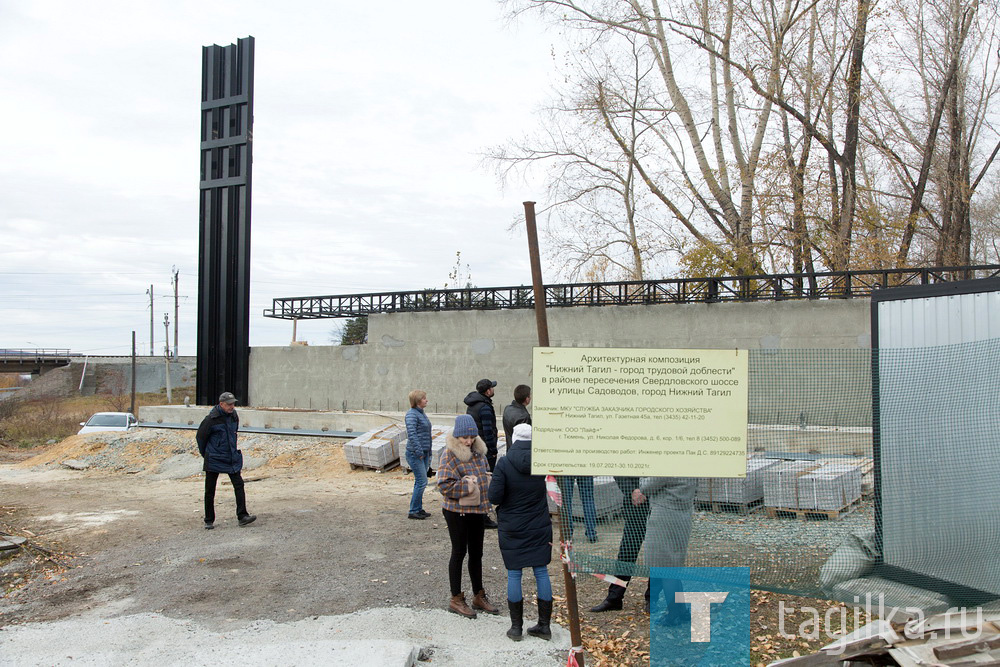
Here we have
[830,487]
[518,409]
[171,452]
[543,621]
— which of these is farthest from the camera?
[171,452]

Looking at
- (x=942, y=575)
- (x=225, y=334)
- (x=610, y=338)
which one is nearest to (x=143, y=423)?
(x=225, y=334)

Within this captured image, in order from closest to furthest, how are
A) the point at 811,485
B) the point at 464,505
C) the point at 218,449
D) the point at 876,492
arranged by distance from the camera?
the point at 464,505 → the point at 876,492 → the point at 811,485 → the point at 218,449

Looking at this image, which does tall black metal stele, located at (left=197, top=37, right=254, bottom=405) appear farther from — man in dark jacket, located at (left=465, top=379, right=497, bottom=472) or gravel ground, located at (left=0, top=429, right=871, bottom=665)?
man in dark jacket, located at (left=465, top=379, right=497, bottom=472)

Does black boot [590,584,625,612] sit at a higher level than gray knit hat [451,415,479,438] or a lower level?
lower

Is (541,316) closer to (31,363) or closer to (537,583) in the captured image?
(537,583)

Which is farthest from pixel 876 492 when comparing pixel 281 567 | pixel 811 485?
pixel 281 567

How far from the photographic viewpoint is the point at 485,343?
20078 mm

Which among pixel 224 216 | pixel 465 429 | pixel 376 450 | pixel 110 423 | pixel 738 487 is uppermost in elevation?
pixel 224 216

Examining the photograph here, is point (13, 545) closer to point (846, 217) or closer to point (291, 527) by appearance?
point (291, 527)

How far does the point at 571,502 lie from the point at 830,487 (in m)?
3.07

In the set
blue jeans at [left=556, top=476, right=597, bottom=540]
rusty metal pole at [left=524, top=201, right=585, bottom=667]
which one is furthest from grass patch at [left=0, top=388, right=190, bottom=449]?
rusty metal pole at [left=524, top=201, right=585, bottom=667]

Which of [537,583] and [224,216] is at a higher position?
[224,216]

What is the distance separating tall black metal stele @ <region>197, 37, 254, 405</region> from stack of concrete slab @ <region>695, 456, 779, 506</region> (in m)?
16.6

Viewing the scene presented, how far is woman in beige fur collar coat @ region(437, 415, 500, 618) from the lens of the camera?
18.0ft
